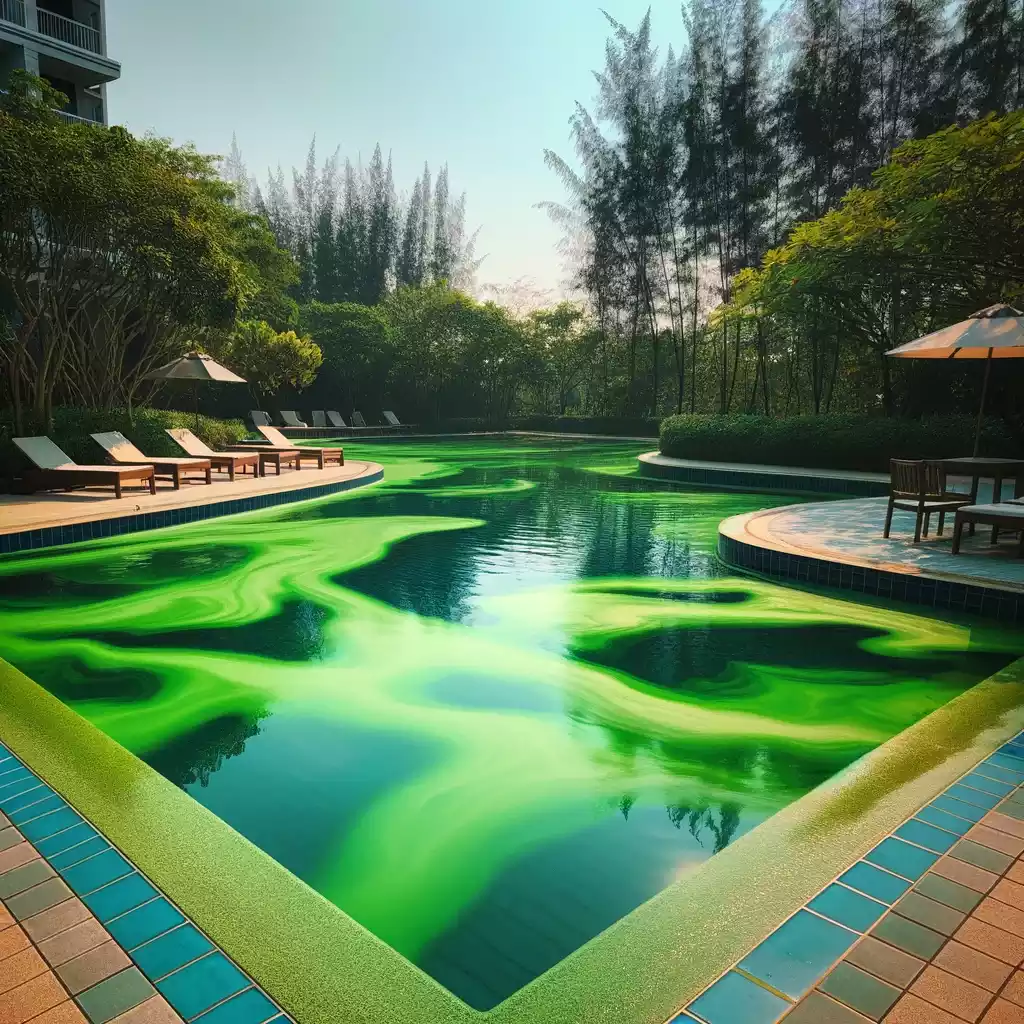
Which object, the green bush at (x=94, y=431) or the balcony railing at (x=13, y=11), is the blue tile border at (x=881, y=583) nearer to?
the green bush at (x=94, y=431)

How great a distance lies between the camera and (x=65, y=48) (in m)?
19.2

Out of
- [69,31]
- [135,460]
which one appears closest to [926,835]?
[135,460]

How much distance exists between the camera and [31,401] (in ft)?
38.8

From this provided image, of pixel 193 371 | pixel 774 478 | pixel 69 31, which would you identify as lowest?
pixel 774 478

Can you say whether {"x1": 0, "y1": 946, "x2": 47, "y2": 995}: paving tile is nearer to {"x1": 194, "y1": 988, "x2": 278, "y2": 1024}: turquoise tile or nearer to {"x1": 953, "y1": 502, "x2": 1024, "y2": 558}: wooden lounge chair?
{"x1": 194, "y1": 988, "x2": 278, "y2": 1024}: turquoise tile

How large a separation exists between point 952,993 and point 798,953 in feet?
1.04

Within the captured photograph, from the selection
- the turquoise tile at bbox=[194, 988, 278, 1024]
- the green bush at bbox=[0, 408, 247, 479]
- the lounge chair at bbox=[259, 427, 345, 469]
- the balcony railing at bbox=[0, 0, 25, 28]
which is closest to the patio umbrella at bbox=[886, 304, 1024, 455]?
the turquoise tile at bbox=[194, 988, 278, 1024]

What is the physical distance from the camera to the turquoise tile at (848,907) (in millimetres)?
1898

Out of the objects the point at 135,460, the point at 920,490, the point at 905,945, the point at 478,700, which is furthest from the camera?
the point at 135,460

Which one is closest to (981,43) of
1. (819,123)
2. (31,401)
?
(819,123)

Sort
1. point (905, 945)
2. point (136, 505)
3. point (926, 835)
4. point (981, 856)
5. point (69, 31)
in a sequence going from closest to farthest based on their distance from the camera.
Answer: point (905, 945)
point (981, 856)
point (926, 835)
point (136, 505)
point (69, 31)

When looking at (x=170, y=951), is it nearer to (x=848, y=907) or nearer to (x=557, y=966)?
(x=557, y=966)

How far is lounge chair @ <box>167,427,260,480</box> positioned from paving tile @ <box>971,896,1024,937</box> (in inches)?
416

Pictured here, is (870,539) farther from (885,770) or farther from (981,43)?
(981,43)
